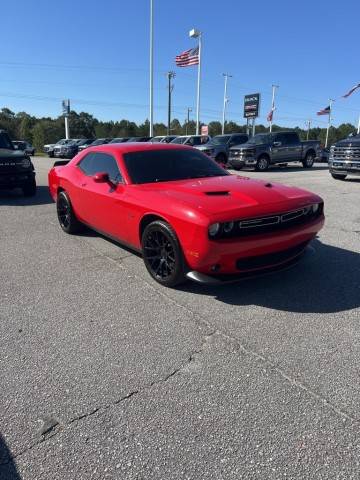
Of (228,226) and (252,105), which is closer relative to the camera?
(228,226)

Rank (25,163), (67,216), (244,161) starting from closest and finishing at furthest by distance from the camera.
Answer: (67,216) < (25,163) < (244,161)

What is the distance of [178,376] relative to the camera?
2.57 meters

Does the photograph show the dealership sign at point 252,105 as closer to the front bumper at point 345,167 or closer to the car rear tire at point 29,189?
the front bumper at point 345,167

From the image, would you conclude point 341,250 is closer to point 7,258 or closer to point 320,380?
point 320,380

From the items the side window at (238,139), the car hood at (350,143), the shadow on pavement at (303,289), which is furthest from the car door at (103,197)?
the side window at (238,139)

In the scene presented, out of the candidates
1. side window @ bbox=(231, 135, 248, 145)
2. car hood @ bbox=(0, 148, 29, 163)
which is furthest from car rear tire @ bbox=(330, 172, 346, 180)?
car hood @ bbox=(0, 148, 29, 163)

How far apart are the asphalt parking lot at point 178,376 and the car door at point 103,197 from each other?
623 mm

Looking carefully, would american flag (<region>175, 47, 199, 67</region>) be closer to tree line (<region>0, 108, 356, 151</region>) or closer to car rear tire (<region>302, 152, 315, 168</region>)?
car rear tire (<region>302, 152, 315, 168</region>)

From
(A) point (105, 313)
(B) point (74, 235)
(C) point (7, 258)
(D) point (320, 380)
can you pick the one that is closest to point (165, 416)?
(D) point (320, 380)

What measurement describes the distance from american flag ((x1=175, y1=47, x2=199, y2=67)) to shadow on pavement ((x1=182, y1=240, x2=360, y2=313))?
31779 millimetres

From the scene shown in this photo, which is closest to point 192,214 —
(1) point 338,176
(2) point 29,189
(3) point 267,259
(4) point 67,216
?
(3) point 267,259

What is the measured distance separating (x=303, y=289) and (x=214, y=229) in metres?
1.24

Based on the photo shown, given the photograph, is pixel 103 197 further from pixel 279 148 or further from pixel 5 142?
pixel 279 148

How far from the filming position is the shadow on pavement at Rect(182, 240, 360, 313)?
3562 mm
